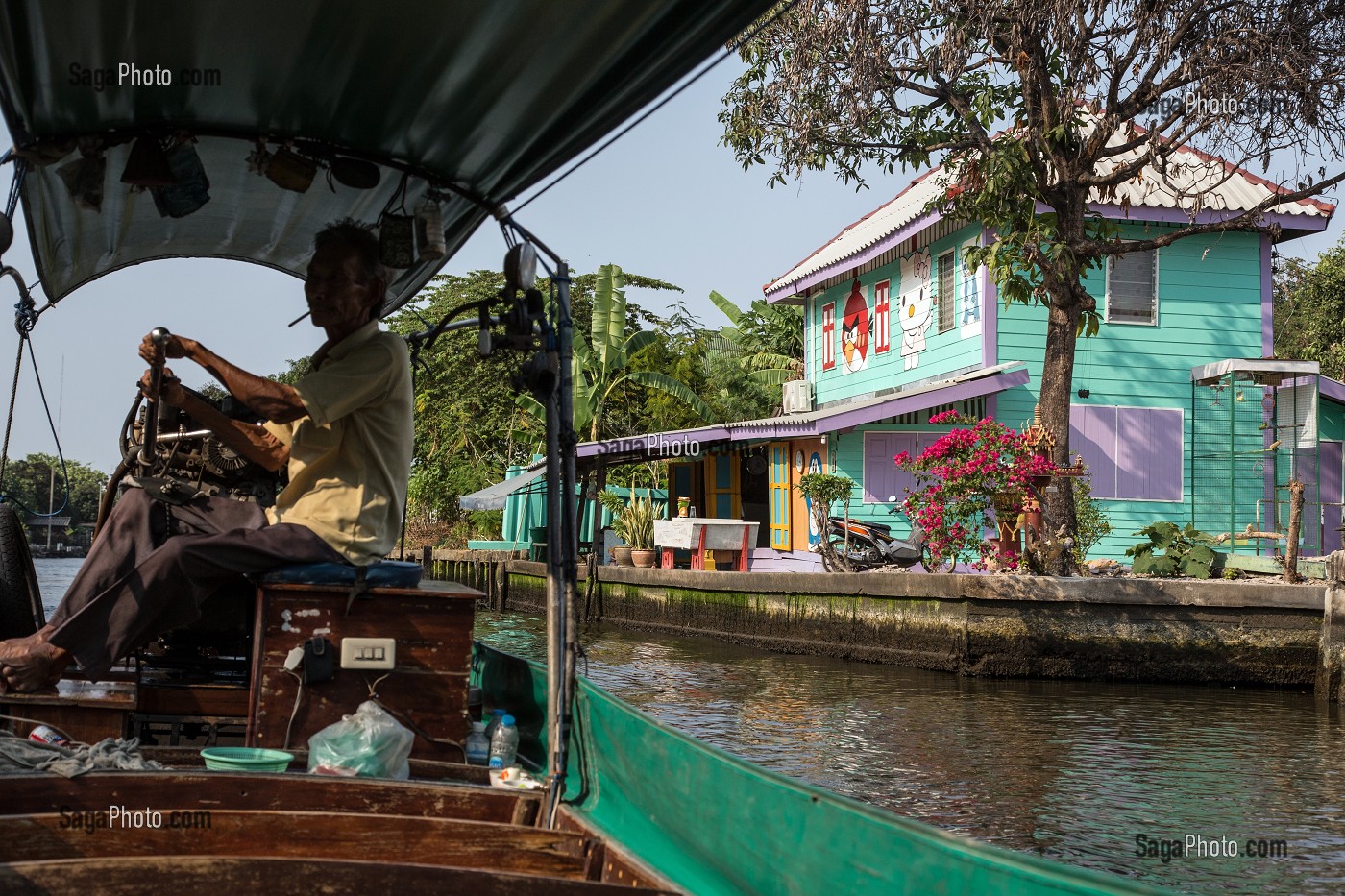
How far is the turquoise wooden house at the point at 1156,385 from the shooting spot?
18.6 m

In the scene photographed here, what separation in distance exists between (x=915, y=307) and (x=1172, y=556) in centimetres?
675

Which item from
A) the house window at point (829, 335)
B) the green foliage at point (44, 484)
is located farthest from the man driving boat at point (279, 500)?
the green foliage at point (44, 484)

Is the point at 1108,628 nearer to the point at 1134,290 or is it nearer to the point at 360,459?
the point at 1134,290

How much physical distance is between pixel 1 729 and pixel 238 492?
1915 mm

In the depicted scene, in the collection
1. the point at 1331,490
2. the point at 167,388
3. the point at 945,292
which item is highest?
the point at 945,292

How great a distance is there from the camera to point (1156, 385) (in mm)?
19219

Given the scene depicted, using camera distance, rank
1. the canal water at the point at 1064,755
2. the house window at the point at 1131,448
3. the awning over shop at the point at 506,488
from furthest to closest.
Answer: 1. the awning over shop at the point at 506,488
2. the house window at the point at 1131,448
3. the canal water at the point at 1064,755

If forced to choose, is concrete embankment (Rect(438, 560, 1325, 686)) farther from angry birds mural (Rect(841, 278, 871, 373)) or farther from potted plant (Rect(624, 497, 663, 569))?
angry birds mural (Rect(841, 278, 871, 373))

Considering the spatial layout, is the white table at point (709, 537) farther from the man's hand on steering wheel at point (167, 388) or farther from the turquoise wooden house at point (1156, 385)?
the man's hand on steering wheel at point (167, 388)

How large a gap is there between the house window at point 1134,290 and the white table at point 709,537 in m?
6.46

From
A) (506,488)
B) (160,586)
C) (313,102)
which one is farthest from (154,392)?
(506,488)

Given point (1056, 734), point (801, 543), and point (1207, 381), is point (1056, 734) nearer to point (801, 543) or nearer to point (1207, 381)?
point (1207, 381)

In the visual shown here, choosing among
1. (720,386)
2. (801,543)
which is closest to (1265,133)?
(801,543)

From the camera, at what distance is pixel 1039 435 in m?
14.2
